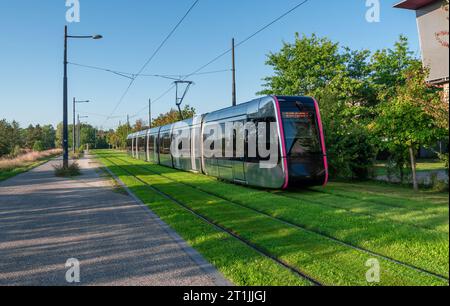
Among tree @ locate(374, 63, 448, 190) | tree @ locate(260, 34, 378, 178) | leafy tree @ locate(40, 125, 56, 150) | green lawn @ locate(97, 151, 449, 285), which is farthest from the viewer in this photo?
leafy tree @ locate(40, 125, 56, 150)

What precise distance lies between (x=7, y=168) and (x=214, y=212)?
21.9m

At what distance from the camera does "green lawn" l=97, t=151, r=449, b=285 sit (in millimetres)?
4712

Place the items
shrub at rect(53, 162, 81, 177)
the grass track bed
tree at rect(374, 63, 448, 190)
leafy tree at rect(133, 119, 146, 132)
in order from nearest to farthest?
the grass track bed, tree at rect(374, 63, 448, 190), shrub at rect(53, 162, 81, 177), leafy tree at rect(133, 119, 146, 132)

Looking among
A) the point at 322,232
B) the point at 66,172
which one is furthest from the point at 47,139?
the point at 322,232

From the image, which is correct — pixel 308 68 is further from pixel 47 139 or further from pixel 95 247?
pixel 47 139

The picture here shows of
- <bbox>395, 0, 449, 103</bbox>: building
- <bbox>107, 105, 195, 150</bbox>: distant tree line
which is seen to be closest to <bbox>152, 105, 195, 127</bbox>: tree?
<bbox>107, 105, 195, 150</bbox>: distant tree line

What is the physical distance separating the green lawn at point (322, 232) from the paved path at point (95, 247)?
1.41ft

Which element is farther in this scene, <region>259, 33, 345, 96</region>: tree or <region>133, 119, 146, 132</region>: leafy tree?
<region>133, 119, 146, 132</region>: leafy tree

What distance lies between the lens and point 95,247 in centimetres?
622

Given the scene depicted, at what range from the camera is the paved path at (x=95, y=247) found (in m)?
4.76

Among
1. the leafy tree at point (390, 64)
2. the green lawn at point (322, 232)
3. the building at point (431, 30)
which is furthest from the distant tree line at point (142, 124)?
the green lawn at point (322, 232)

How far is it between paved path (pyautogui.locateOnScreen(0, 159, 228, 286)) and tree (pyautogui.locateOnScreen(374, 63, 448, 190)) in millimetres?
8542

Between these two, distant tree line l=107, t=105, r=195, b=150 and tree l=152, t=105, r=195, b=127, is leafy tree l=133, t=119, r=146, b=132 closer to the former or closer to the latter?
distant tree line l=107, t=105, r=195, b=150

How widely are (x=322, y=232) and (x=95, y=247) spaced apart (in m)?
4.08
